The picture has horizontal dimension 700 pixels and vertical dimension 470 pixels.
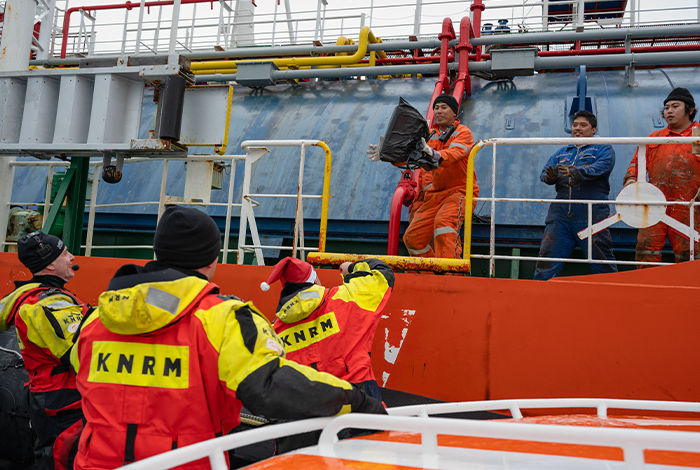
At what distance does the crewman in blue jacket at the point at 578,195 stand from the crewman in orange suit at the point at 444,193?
2.46ft

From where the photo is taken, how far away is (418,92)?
8594 millimetres

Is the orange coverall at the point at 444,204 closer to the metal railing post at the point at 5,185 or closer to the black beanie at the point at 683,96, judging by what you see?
the black beanie at the point at 683,96

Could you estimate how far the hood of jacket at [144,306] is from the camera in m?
1.47

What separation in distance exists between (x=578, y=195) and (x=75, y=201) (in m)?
5.04

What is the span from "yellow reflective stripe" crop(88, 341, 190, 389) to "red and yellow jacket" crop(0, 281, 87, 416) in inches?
54.8

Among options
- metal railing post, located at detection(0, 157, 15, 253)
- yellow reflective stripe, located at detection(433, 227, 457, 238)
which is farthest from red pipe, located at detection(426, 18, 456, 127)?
metal railing post, located at detection(0, 157, 15, 253)

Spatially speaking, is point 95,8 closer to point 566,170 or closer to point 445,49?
point 445,49

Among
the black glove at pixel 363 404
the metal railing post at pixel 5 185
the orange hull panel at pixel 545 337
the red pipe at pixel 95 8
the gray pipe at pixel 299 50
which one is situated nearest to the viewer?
the black glove at pixel 363 404

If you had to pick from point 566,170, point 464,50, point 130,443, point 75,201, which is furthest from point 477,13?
point 130,443

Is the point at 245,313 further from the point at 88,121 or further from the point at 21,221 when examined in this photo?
the point at 21,221

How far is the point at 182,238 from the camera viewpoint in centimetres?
170

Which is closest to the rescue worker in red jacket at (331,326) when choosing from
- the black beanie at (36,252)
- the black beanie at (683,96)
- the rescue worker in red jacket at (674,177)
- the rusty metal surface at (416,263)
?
the rusty metal surface at (416,263)

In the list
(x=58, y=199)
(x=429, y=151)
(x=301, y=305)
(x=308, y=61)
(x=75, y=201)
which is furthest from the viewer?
(x=308, y=61)

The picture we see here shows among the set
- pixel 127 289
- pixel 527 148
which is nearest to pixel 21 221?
pixel 127 289
